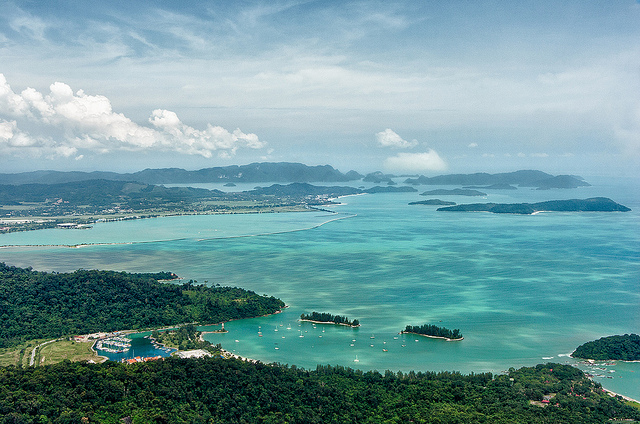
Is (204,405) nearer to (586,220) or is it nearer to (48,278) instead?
(48,278)

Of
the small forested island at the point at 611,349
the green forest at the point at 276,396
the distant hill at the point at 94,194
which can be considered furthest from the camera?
the distant hill at the point at 94,194

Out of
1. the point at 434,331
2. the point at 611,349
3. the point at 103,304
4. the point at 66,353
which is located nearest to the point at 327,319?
the point at 434,331

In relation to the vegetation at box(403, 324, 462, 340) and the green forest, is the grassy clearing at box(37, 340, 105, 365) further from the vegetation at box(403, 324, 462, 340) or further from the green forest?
the vegetation at box(403, 324, 462, 340)

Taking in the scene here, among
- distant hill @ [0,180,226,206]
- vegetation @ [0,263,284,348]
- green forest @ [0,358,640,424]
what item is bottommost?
green forest @ [0,358,640,424]

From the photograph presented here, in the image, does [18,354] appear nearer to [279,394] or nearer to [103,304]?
[103,304]

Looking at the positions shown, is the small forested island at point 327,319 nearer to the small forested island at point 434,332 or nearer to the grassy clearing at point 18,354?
the small forested island at point 434,332

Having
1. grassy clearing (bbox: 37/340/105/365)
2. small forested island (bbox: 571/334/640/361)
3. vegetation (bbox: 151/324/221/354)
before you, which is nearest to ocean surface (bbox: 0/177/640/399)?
small forested island (bbox: 571/334/640/361)

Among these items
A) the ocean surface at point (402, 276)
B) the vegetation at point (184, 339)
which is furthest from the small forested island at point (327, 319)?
the vegetation at point (184, 339)
